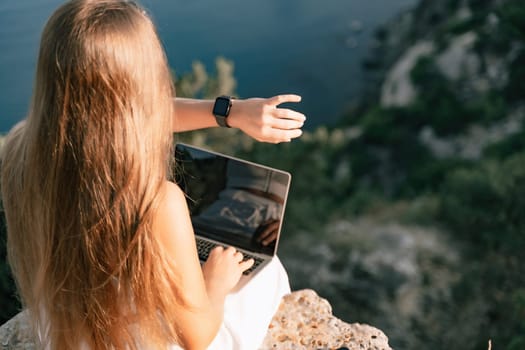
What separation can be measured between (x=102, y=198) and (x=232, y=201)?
0.76 metres

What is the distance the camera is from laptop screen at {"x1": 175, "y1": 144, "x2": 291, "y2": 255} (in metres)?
1.78

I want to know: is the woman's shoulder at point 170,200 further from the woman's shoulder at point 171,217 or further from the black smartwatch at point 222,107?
the black smartwatch at point 222,107

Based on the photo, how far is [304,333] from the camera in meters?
1.73

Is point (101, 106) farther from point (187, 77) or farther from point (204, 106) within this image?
point (187, 77)

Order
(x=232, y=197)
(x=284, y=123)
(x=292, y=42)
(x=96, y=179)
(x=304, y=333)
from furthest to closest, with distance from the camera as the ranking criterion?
(x=292, y=42) < (x=232, y=197) < (x=304, y=333) < (x=284, y=123) < (x=96, y=179)

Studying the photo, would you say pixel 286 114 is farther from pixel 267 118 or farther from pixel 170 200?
pixel 170 200

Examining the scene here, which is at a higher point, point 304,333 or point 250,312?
point 250,312

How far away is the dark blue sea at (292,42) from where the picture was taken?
12.5 metres

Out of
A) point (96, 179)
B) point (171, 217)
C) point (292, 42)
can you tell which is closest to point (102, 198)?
point (96, 179)

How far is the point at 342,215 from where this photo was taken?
328 inches

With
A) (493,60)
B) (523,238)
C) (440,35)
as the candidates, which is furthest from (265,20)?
(523,238)

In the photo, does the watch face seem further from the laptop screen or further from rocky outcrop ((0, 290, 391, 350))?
rocky outcrop ((0, 290, 391, 350))

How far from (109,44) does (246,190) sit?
2.87 ft

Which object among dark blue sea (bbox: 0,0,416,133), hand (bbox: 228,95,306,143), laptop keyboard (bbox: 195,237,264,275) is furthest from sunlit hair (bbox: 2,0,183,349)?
dark blue sea (bbox: 0,0,416,133)
